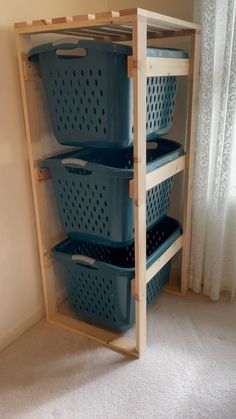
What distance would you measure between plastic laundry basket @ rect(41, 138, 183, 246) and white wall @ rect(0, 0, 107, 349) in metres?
0.15

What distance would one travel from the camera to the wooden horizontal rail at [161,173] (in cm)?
140

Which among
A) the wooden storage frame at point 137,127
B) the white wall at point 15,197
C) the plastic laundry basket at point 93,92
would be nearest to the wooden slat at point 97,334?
the wooden storage frame at point 137,127

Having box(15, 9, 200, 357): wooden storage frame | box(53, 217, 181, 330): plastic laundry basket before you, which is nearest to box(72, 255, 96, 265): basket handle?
box(53, 217, 181, 330): plastic laundry basket

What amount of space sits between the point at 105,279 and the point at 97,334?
309mm

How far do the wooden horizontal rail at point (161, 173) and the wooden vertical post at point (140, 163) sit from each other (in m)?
0.03

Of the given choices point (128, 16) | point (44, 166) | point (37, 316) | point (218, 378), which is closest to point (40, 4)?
point (128, 16)

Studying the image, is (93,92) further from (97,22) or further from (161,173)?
(161,173)

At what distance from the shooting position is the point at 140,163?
1.33 meters

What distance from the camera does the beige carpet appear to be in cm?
135

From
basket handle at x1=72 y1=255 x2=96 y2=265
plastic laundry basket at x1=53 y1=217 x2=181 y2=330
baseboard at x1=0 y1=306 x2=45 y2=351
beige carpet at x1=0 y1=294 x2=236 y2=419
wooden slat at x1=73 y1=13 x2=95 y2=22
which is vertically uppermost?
wooden slat at x1=73 y1=13 x2=95 y2=22

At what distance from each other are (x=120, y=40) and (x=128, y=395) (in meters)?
1.63

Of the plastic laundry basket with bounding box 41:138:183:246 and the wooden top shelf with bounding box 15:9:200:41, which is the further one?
the plastic laundry basket with bounding box 41:138:183:246

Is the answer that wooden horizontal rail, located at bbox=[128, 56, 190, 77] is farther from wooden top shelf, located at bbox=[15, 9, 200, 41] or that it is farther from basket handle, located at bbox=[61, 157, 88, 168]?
basket handle, located at bbox=[61, 157, 88, 168]

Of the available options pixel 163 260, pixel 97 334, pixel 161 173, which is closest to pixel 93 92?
pixel 161 173
